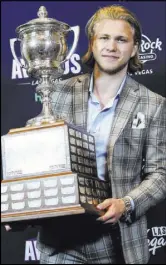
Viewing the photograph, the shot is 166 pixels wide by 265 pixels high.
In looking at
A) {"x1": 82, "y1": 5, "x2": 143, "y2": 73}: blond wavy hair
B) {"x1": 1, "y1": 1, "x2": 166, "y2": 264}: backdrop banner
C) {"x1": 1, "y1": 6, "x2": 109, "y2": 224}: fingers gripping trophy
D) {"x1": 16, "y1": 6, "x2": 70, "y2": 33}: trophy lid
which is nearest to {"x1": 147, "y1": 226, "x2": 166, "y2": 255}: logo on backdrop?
{"x1": 1, "y1": 1, "x2": 166, "y2": 264}: backdrop banner

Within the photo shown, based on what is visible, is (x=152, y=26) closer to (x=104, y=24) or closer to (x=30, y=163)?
(x=104, y=24)

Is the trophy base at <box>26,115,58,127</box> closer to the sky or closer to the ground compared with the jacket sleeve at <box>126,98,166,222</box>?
closer to the sky

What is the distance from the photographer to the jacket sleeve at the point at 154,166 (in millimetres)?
1853

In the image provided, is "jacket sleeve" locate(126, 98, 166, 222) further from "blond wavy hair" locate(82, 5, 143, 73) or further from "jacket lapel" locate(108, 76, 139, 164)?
"blond wavy hair" locate(82, 5, 143, 73)

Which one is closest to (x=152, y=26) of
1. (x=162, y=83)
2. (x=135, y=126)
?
A: (x=162, y=83)

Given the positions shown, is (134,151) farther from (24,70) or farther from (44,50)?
(24,70)

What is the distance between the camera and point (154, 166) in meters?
1.91

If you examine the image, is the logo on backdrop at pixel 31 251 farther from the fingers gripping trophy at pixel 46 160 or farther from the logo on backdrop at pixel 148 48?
the logo on backdrop at pixel 148 48

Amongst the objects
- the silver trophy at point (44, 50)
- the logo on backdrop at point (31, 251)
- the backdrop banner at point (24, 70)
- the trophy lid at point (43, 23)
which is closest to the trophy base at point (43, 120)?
the silver trophy at point (44, 50)

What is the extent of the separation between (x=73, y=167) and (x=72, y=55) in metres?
0.78

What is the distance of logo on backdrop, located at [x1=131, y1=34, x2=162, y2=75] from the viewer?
2.26 meters

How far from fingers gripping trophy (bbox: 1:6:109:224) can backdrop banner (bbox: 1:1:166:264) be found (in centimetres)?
52

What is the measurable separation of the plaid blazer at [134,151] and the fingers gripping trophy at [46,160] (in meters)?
0.09

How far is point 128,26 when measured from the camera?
6.54ft
